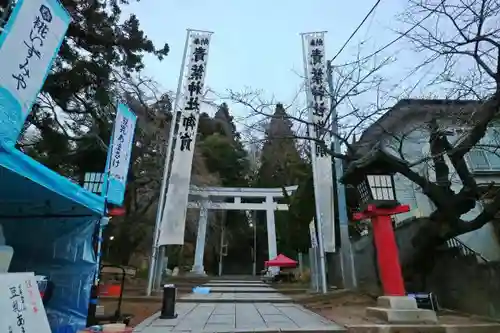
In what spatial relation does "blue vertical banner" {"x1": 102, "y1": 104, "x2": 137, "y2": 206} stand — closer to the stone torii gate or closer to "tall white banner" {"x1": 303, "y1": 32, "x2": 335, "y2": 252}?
"tall white banner" {"x1": 303, "y1": 32, "x2": 335, "y2": 252}

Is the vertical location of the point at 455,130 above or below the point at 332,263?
above

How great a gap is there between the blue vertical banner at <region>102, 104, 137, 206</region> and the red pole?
4741mm

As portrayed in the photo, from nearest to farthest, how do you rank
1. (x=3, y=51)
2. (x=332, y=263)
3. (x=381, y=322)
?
(x=3, y=51)
(x=381, y=322)
(x=332, y=263)

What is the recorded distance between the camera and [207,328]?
16.1 feet

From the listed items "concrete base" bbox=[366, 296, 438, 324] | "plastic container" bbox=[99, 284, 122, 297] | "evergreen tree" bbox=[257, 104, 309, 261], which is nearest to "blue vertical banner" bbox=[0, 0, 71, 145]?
"evergreen tree" bbox=[257, 104, 309, 261]

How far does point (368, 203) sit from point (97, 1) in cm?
880

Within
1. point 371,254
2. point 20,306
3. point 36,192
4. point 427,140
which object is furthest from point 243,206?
point 20,306

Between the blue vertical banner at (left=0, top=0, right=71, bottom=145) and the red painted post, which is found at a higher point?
the blue vertical banner at (left=0, top=0, right=71, bottom=145)

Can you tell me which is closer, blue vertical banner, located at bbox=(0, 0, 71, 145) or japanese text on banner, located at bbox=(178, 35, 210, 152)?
blue vertical banner, located at bbox=(0, 0, 71, 145)

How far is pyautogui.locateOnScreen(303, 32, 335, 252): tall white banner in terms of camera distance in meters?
9.38

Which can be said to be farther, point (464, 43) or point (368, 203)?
point (368, 203)

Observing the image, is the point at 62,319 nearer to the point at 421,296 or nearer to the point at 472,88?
the point at 421,296

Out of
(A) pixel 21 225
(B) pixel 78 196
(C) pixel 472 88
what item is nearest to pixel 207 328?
(B) pixel 78 196

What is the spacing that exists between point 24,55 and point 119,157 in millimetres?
2465
